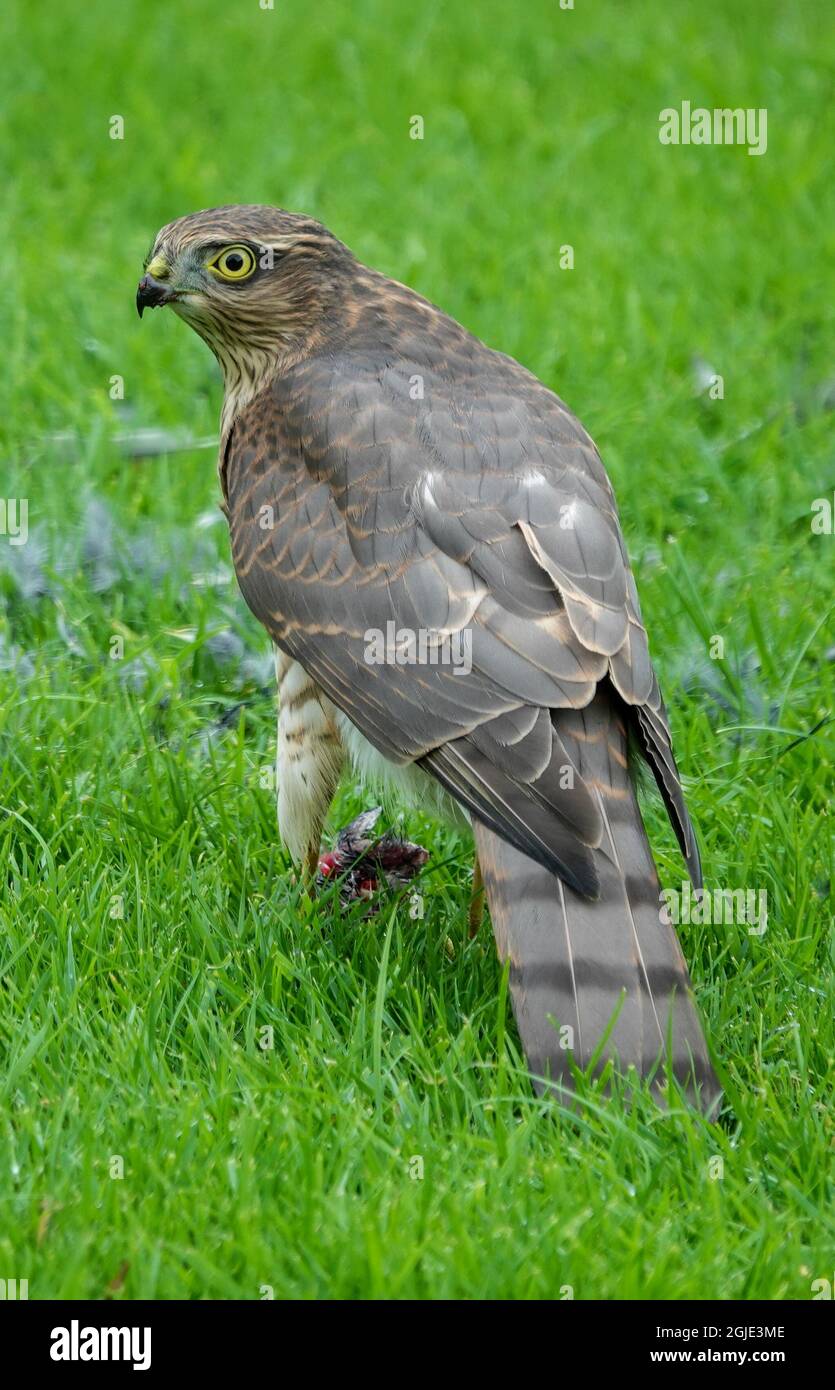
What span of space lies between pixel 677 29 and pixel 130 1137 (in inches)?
323

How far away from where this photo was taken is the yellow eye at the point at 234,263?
4.51 meters

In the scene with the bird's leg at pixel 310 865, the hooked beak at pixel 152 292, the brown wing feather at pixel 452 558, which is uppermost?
the hooked beak at pixel 152 292

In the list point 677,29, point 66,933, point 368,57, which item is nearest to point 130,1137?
point 66,933

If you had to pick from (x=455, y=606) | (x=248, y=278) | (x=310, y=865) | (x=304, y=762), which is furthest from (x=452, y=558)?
(x=248, y=278)

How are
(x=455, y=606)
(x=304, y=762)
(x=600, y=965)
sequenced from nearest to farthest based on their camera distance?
(x=600, y=965)
(x=455, y=606)
(x=304, y=762)

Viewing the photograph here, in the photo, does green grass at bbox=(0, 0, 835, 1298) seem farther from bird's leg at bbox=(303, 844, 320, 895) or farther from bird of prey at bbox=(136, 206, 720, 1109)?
bird of prey at bbox=(136, 206, 720, 1109)

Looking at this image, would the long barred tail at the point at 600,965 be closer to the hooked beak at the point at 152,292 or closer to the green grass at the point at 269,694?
the green grass at the point at 269,694

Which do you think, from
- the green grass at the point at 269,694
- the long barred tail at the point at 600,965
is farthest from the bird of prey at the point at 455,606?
the green grass at the point at 269,694

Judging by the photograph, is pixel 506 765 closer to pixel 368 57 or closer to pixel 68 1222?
pixel 68 1222

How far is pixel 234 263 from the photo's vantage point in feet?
14.9

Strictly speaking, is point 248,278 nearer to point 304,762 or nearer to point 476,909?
point 304,762

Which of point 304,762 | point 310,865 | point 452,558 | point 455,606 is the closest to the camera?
point 455,606

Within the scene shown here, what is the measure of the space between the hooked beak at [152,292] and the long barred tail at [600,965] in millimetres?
1698

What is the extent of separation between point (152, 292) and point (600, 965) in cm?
209
